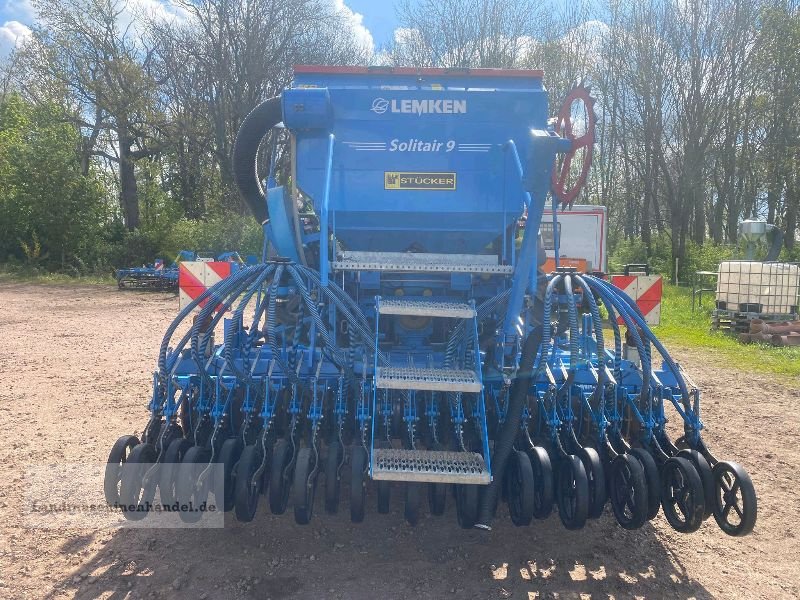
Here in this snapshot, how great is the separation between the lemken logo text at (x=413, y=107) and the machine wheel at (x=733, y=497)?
2.95 metres

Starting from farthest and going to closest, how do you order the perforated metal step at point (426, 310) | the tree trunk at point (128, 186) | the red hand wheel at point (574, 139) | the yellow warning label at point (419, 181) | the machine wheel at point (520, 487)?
1. the tree trunk at point (128, 186)
2. the yellow warning label at point (419, 181)
3. the red hand wheel at point (574, 139)
4. the perforated metal step at point (426, 310)
5. the machine wheel at point (520, 487)

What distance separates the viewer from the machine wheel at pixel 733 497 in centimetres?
304

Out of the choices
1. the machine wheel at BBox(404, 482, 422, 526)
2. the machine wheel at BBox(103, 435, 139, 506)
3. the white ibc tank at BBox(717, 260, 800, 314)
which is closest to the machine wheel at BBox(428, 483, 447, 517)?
the machine wheel at BBox(404, 482, 422, 526)

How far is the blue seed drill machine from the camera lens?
331 centimetres

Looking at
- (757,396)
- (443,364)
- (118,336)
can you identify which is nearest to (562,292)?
(443,364)

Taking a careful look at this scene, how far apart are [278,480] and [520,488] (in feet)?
4.07

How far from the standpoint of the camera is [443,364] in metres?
3.94

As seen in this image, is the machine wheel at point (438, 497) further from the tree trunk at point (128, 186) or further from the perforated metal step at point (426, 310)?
the tree trunk at point (128, 186)

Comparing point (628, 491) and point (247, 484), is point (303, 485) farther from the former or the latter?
point (628, 491)

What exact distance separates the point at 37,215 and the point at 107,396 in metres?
18.7

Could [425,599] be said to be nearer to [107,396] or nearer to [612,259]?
[107,396]

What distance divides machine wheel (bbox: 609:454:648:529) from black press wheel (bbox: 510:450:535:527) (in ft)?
1.55

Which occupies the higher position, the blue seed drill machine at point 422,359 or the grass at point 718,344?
the blue seed drill machine at point 422,359

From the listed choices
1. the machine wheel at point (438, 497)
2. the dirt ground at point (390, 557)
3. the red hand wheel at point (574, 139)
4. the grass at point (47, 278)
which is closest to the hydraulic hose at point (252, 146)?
the red hand wheel at point (574, 139)
